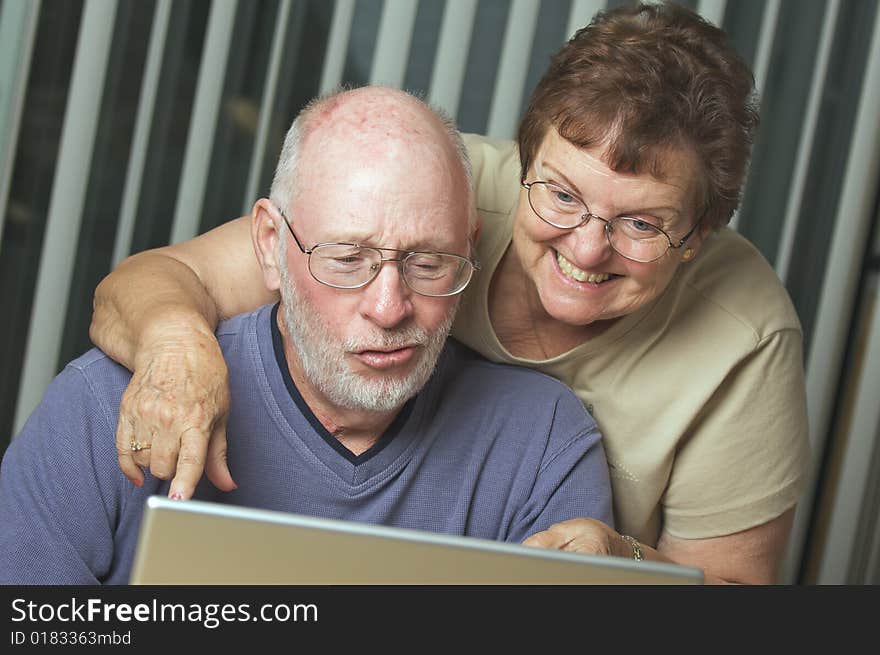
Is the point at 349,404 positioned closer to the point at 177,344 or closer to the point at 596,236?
the point at 177,344

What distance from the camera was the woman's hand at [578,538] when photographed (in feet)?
4.24

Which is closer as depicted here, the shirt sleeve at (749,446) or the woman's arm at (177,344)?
the woman's arm at (177,344)

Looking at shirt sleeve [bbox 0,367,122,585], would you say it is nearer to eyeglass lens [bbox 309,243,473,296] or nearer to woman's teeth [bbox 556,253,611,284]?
eyeglass lens [bbox 309,243,473,296]

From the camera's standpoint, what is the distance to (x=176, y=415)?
1210 millimetres

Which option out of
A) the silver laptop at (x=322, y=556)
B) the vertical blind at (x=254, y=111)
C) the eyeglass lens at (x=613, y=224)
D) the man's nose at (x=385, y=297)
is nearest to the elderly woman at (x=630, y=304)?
the eyeglass lens at (x=613, y=224)

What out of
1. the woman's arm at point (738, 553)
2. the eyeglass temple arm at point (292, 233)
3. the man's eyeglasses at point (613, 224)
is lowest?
the woman's arm at point (738, 553)

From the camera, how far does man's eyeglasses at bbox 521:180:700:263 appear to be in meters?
1.53

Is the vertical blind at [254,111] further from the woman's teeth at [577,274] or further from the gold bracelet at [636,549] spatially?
the gold bracelet at [636,549]

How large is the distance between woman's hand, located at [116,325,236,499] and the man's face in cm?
19

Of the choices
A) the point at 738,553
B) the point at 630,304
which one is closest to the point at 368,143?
the point at 630,304

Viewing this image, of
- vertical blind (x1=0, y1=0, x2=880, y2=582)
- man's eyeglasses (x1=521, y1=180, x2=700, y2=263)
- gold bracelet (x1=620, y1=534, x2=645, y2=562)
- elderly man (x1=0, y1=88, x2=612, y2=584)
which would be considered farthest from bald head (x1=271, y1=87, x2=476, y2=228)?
vertical blind (x1=0, y1=0, x2=880, y2=582)
